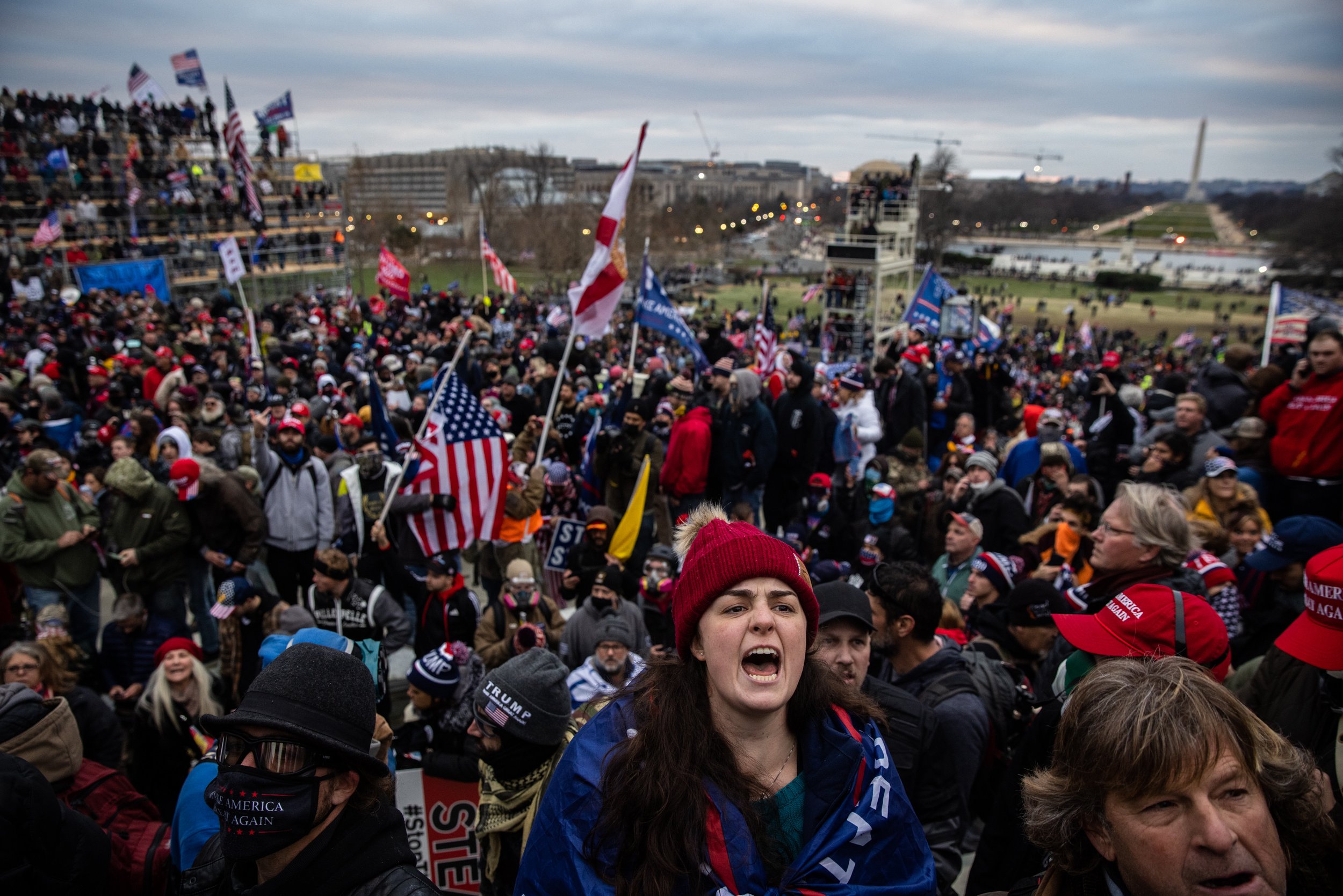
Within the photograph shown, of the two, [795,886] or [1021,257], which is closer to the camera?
[795,886]

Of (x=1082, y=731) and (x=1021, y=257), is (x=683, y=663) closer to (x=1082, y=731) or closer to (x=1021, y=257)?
(x=1082, y=731)

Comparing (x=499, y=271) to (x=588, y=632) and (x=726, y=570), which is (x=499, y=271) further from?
(x=726, y=570)

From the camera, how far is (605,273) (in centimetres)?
785

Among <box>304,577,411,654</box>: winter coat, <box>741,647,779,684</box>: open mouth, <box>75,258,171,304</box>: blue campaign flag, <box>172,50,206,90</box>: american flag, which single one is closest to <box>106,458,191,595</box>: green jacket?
<box>304,577,411,654</box>: winter coat

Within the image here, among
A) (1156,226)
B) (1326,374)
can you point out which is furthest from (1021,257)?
(1326,374)

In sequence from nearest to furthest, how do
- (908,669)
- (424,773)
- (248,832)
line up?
(248,832)
(908,669)
(424,773)

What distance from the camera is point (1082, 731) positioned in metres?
1.75

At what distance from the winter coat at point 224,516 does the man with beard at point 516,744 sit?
4.14m

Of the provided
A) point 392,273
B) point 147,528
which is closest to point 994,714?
point 147,528

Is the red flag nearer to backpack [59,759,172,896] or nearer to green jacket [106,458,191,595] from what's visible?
green jacket [106,458,191,595]

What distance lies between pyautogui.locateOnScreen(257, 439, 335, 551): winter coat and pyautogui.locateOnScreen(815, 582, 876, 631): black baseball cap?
5060 millimetres

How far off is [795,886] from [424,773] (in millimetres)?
2477

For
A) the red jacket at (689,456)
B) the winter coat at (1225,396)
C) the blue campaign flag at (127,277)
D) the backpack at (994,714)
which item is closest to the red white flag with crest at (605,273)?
the red jacket at (689,456)

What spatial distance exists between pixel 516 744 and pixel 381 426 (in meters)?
5.81
